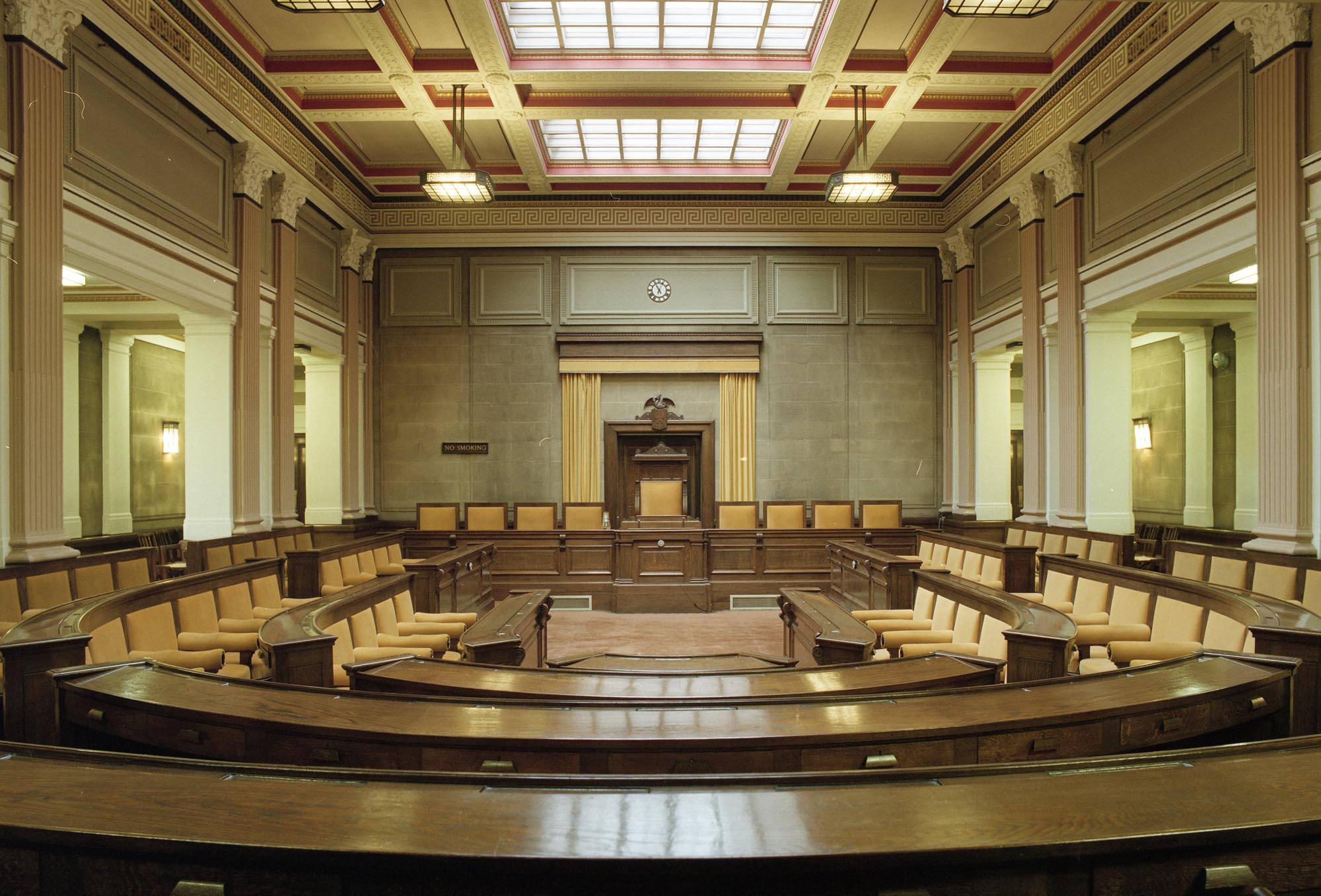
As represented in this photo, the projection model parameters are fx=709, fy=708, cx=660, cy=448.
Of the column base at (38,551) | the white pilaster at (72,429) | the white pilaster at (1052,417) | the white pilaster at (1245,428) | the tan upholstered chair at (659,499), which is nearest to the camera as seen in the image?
the column base at (38,551)

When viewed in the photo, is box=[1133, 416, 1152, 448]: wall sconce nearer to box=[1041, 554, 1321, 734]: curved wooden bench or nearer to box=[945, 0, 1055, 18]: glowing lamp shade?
box=[1041, 554, 1321, 734]: curved wooden bench

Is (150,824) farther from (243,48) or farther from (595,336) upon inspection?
(595,336)

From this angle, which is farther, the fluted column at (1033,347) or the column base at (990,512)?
the column base at (990,512)

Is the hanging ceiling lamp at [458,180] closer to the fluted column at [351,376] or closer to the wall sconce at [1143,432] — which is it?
the fluted column at [351,376]

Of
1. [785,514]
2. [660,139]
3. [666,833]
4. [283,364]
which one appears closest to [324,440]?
[283,364]

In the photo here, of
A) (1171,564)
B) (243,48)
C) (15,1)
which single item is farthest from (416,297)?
(1171,564)

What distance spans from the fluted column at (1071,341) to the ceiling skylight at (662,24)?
10.8 ft

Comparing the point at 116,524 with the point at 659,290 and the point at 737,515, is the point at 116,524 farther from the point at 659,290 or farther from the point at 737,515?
the point at 737,515

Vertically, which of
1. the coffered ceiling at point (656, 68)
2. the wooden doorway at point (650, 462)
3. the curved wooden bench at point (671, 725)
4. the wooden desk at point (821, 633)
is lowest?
the wooden desk at point (821, 633)

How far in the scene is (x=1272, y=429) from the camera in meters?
5.21

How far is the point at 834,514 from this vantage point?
1045 centimetres

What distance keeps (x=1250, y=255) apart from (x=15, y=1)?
30.5 ft

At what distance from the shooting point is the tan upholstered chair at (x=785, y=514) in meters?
10.4

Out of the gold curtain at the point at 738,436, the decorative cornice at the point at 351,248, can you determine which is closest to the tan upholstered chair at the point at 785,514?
the gold curtain at the point at 738,436
